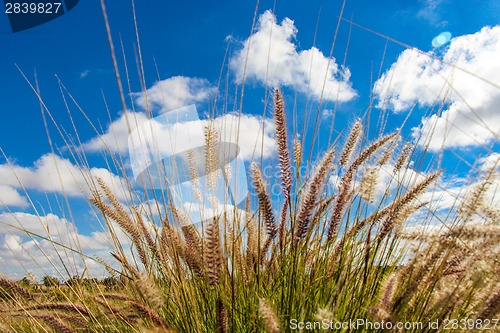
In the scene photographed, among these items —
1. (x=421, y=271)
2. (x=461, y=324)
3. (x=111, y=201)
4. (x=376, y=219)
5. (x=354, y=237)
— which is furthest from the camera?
(x=111, y=201)

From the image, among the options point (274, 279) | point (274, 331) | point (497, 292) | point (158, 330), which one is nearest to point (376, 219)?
point (274, 279)

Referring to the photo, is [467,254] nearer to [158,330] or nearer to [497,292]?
[497,292]

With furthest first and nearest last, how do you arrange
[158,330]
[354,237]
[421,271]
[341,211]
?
1. [354,237]
2. [341,211]
3. [421,271]
4. [158,330]

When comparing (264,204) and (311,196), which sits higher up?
(311,196)

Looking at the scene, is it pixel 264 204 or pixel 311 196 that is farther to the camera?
pixel 264 204

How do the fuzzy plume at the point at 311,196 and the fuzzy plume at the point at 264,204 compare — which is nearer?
the fuzzy plume at the point at 311,196

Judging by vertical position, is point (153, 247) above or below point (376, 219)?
below

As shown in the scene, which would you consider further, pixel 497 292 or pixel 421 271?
pixel 421 271

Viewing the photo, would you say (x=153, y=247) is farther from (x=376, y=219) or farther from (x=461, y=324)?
(x=461, y=324)

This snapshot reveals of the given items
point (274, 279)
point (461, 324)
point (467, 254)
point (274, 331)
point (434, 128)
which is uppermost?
point (434, 128)

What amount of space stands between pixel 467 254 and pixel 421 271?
0.21m

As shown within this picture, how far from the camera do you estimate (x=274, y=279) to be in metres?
2.42

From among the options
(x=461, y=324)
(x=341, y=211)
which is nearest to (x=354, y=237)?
(x=341, y=211)

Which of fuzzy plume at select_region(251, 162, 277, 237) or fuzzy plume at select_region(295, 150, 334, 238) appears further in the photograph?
fuzzy plume at select_region(251, 162, 277, 237)
